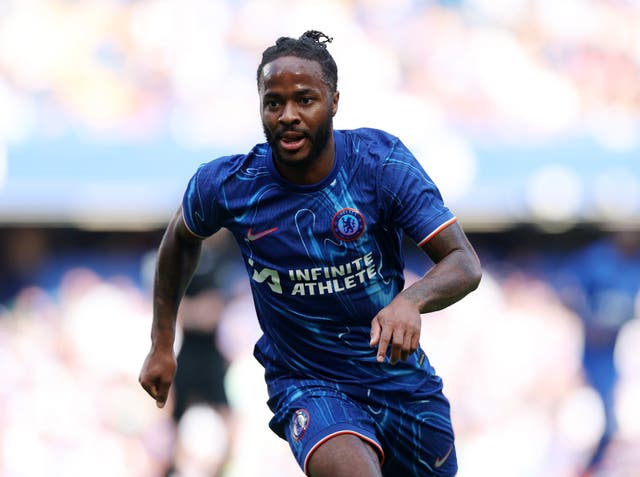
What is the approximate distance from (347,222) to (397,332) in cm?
65

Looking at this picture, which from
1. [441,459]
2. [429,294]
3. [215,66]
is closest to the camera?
[429,294]

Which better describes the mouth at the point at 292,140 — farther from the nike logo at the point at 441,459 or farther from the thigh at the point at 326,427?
the nike logo at the point at 441,459

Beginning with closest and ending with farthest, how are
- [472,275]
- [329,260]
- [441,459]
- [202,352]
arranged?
[472,275], [329,260], [441,459], [202,352]

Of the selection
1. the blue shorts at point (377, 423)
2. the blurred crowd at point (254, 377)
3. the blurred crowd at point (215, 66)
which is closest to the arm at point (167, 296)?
the blue shorts at point (377, 423)

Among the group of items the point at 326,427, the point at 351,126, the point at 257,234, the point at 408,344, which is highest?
the point at 351,126

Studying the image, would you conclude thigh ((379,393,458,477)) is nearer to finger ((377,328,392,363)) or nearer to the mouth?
A: finger ((377,328,392,363))

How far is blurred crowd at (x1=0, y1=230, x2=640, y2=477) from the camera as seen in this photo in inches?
426

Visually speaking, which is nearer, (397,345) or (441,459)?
(397,345)

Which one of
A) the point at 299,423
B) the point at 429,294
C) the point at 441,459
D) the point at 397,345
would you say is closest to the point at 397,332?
the point at 397,345

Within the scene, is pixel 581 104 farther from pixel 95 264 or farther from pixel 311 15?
pixel 95 264

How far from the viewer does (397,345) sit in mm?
4398

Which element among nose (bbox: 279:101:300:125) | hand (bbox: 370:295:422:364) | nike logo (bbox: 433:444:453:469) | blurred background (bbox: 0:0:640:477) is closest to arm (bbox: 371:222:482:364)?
hand (bbox: 370:295:422:364)

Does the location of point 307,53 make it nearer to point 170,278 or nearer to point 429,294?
point 429,294

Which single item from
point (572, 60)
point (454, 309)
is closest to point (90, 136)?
point (454, 309)
